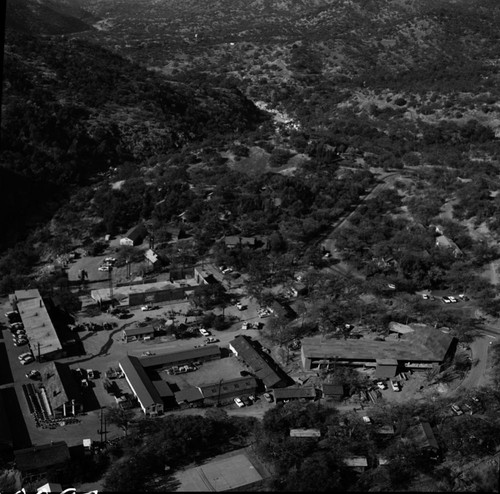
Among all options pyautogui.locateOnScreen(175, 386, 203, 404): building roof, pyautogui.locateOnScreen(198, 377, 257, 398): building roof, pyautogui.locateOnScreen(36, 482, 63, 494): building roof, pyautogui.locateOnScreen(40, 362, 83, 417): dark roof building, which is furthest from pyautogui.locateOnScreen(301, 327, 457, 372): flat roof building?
pyautogui.locateOnScreen(36, 482, 63, 494): building roof

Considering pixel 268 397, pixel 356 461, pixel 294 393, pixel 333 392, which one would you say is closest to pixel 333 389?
pixel 333 392

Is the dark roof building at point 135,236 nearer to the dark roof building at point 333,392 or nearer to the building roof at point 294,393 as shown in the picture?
the building roof at point 294,393

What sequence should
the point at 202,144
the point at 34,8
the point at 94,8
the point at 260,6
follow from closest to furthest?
the point at 202,144 → the point at 34,8 → the point at 260,6 → the point at 94,8

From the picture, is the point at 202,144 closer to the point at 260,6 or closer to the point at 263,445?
the point at 263,445

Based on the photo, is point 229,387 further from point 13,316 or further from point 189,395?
point 13,316

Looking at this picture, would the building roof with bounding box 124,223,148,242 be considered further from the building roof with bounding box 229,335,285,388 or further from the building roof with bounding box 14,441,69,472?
the building roof with bounding box 14,441,69,472

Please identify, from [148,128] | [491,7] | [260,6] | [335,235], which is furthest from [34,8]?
[335,235]
